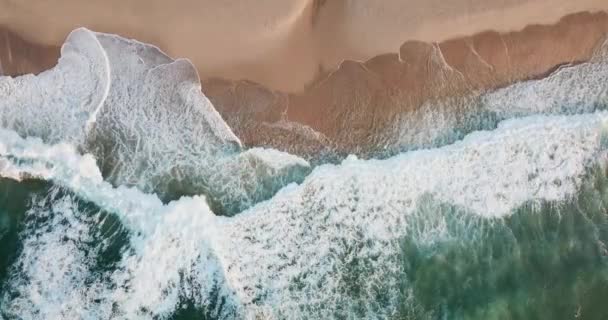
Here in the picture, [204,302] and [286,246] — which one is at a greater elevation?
[286,246]

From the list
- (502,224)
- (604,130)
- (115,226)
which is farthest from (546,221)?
(115,226)

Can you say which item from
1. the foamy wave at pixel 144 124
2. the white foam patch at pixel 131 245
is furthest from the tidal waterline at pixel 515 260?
the white foam patch at pixel 131 245

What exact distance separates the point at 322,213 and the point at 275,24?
88.0 inches

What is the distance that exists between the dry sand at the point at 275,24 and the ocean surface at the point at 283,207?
0.33 meters

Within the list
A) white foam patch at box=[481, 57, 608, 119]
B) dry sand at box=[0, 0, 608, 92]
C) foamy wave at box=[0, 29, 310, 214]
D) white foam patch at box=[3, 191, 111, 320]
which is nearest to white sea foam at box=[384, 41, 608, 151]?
white foam patch at box=[481, 57, 608, 119]

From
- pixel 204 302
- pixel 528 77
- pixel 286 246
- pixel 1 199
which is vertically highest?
pixel 528 77

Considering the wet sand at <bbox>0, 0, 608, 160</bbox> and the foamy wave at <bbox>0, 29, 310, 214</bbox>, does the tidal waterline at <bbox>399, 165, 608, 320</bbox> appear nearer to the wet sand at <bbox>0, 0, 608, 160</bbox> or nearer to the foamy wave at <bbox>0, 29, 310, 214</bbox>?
the wet sand at <bbox>0, 0, 608, 160</bbox>

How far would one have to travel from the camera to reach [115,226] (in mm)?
7102

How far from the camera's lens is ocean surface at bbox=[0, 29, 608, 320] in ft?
23.2

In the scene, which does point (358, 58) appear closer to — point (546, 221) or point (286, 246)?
point (286, 246)

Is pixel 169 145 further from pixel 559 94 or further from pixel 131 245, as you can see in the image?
pixel 559 94

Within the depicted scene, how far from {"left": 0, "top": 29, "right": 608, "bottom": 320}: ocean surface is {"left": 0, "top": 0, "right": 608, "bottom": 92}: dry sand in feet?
1.07

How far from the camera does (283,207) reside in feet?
23.7

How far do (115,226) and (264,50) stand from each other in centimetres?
265
